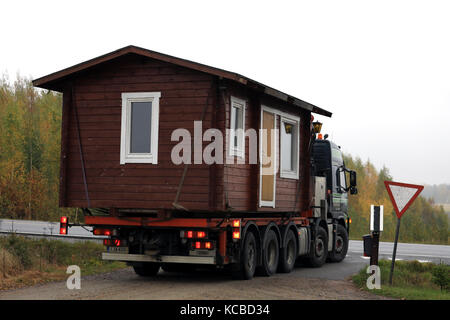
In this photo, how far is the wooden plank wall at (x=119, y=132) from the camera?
1253 centimetres

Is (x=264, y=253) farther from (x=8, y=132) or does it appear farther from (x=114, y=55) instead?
(x=8, y=132)

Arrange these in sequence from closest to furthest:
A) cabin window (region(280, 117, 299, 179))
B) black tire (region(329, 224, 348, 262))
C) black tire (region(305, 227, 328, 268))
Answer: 1. cabin window (region(280, 117, 299, 179))
2. black tire (region(305, 227, 328, 268))
3. black tire (region(329, 224, 348, 262))

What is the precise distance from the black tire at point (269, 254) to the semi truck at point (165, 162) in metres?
0.04

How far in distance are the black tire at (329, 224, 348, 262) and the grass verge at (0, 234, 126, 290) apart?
6.34 m

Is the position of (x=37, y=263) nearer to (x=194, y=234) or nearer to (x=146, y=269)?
(x=146, y=269)

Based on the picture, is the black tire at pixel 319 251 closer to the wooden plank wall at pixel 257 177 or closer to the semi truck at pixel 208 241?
the semi truck at pixel 208 241

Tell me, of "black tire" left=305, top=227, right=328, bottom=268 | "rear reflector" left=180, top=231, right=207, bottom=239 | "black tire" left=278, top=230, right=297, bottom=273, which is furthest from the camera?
"black tire" left=305, top=227, right=328, bottom=268

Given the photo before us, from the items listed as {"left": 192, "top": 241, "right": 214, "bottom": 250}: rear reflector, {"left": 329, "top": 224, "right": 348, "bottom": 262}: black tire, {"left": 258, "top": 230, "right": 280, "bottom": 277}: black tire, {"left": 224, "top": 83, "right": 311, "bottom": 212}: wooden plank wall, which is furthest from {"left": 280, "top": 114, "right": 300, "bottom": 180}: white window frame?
{"left": 329, "top": 224, "right": 348, "bottom": 262}: black tire

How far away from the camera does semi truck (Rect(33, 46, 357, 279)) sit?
12508mm

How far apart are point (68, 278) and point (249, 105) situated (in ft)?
16.4

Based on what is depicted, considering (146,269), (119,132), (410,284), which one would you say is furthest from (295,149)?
(119,132)

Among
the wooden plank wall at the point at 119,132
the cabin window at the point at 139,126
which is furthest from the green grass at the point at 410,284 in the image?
the cabin window at the point at 139,126

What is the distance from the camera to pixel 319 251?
18094mm

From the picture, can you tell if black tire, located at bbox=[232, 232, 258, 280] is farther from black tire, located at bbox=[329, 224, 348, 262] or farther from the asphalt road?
black tire, located at bbox=[329, 224, 348, 262]
